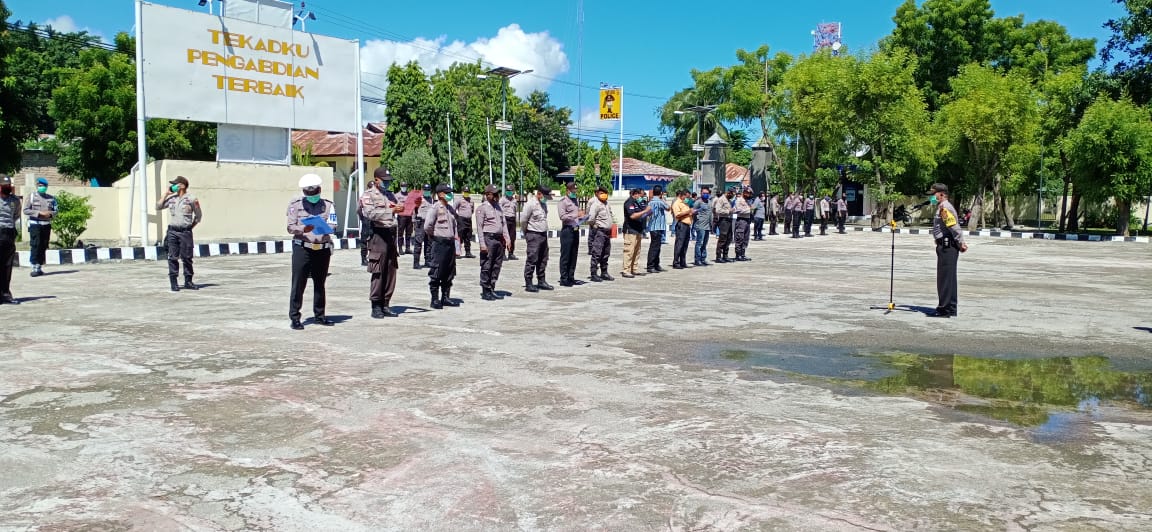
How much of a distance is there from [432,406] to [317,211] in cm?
421

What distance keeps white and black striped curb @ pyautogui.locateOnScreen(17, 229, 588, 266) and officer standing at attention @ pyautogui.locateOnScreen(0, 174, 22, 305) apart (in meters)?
3.52

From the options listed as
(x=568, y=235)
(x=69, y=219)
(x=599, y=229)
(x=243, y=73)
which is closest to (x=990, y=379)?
(x=568, y=235)

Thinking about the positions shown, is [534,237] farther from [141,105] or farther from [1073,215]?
[1073,215]

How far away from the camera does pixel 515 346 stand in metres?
9.31

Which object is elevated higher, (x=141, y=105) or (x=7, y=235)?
(x=141, y=105)

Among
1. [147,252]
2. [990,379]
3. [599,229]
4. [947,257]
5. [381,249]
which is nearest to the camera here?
[990,379]

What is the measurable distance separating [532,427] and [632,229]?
11611mm

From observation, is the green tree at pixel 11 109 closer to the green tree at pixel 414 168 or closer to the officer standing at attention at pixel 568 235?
the green tree at pixel 414 168

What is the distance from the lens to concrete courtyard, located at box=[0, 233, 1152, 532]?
4.57 metres

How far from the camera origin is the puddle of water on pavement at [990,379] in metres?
6.62

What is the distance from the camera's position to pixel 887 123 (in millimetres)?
43531

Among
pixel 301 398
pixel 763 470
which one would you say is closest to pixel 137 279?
pixel 301 398

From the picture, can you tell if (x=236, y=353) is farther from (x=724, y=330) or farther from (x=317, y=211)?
(x=724, y=330)

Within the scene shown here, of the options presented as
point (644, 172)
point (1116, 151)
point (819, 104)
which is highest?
point (819, 104)
